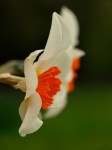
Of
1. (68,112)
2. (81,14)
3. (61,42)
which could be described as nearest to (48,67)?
(61,42)

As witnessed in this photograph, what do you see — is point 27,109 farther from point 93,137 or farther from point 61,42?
point 93,137

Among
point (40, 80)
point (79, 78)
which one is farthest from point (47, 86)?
point (79, 78)

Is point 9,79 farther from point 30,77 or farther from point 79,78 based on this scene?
point 79,78

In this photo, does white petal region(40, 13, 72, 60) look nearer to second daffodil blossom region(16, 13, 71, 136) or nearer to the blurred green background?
second daffodil blossom region(16, 13, 71, 136)

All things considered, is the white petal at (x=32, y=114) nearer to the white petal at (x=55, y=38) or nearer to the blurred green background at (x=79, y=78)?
the white petal at (x=55, y=38)

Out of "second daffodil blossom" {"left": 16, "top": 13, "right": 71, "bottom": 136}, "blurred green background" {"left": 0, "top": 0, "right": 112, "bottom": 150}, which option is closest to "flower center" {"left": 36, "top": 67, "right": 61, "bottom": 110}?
"second daffodil blossom" {"left": 16, "top": 13, "right": 71, "bottom": 136}

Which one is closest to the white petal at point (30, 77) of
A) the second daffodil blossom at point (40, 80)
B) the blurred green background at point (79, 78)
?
the second daffodil blossom at point (40, 80)
